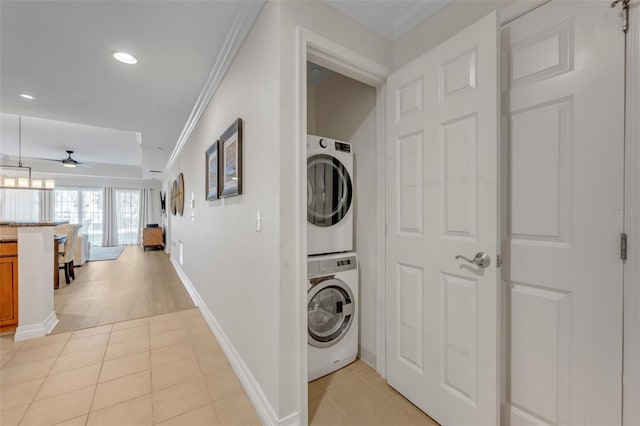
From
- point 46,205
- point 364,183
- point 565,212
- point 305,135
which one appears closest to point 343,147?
point 364,183

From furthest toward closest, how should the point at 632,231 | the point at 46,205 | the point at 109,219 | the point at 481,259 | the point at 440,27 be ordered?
the point at 109,219
the point at 46,205
the point at 440,27
the point at 481,259
the point at 632,231

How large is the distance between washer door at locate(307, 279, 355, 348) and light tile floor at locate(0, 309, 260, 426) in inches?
23.6

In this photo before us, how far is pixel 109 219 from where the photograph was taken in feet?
29.4

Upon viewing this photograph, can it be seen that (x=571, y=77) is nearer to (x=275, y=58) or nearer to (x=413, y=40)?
(x=413, y=40)

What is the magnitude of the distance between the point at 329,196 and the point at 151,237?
8.04m

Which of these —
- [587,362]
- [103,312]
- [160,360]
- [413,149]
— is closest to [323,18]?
[413,149]

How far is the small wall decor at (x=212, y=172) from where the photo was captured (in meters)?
2.33

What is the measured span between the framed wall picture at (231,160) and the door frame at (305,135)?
2.04 ft

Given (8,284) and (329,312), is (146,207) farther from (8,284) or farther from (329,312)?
(329,312)

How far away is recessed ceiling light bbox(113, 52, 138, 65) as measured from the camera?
199 centimetres

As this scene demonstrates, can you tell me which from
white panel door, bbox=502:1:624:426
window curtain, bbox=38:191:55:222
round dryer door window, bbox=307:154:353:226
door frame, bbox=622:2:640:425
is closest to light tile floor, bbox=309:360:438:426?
white panel door, bbox=502:1:624:426

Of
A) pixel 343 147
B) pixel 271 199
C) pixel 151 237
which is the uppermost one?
pixel 343 147

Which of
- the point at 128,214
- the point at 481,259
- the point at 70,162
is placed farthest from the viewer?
the point at 128,214

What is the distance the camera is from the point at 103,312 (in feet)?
9.93
